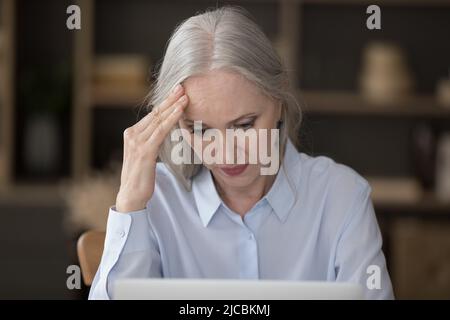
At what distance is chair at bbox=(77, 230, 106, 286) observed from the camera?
1.51 metres

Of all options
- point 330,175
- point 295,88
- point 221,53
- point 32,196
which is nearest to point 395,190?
point 295,88

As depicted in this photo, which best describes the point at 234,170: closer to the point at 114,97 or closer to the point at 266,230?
the point at 266,230

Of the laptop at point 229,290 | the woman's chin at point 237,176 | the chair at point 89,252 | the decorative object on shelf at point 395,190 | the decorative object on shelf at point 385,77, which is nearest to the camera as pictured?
the laptop at point 229,290

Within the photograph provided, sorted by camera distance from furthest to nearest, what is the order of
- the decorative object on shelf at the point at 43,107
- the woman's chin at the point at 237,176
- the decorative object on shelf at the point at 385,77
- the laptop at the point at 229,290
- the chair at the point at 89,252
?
the decorative object on shelf at the point at 43,107, the decorative object on shelf at the point at 385,77, the chair at the point at 89,252, the woman's chin at the point at 237,176, the laptop at the point at 229,290

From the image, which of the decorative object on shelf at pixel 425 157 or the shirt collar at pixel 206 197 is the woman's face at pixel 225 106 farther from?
the decorative object on shelf at pixel 425 157

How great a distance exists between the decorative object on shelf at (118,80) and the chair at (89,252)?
2.23 m

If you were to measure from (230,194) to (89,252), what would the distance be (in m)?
0.29

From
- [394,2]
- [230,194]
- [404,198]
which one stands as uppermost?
[394,2]

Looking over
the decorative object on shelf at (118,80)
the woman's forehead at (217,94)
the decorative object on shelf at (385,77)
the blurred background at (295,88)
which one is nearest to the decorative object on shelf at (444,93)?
the blurred background at (295,88)

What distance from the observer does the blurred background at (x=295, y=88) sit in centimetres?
366

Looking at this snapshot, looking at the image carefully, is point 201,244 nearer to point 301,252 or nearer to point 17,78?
point 301,252

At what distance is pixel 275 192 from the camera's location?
146 centimetres

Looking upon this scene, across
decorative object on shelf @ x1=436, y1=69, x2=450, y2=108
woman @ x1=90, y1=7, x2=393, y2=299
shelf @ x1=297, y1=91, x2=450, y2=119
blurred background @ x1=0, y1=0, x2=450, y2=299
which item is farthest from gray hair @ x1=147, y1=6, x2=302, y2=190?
decorative object on shelf @ x1=436, y1=69, x2=450, y2=108
